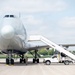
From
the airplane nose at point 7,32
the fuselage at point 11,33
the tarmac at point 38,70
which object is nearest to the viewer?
the tarmac at point 38,70

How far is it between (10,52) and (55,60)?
22.2 ft

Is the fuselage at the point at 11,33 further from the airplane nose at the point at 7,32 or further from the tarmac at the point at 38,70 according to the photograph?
the tarmac at the point at 38,70

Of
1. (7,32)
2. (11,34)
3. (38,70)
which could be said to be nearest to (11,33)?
(11,34)

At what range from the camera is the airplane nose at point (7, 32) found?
92.2 ft

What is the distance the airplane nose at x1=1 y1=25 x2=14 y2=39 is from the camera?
28109mm

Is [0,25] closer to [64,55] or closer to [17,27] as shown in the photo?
[17,27]

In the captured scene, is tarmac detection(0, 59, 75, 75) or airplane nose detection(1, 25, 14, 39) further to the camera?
airplane nose detection(1, 25, 14, 39)

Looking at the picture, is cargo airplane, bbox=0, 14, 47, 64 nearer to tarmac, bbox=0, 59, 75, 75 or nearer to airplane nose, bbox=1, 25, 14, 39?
airplane nose, bbox=1, 25, 14, 39

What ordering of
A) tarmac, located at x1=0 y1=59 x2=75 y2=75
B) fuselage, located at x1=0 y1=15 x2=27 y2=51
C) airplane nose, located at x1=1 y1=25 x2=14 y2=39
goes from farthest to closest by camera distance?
1. fuselage, located at x1=0 y1=15 x2=27 y2=51
2. airplane nose, located at x1=1 y1=25 x2=14 y2=39
3. tarmac, located at x1=0 y1=59 x2=75 y2=75

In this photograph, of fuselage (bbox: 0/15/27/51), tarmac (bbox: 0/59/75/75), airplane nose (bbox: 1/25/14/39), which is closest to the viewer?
tarmac (bbox: 0/59/75/75)

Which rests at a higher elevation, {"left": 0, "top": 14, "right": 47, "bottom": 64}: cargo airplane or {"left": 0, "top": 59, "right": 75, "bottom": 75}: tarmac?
{"left": 0, "top": 14, "right": 47, "bottom": 64}: cargo airplane

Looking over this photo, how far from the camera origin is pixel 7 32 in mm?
28000

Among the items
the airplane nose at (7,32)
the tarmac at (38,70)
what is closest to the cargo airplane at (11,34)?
the airplane nose at (7,32)

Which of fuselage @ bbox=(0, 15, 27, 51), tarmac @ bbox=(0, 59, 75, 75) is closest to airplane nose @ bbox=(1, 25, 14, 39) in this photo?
fuselage @ bbox=(0, 15, 27, 51)
